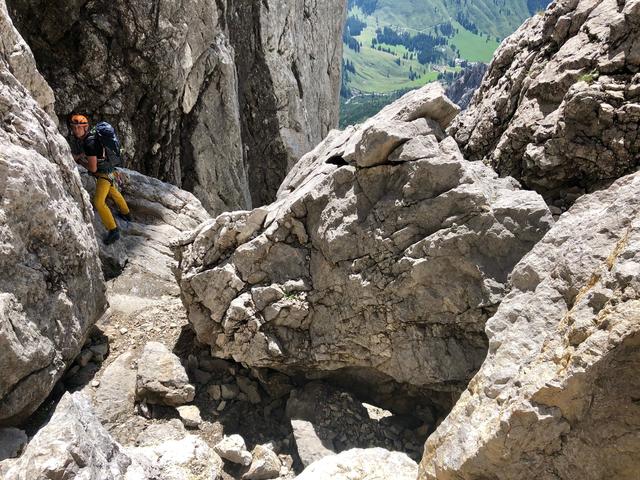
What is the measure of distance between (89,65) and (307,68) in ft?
71.9

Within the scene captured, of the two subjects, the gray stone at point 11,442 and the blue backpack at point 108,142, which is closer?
the gray stone at point 11,442

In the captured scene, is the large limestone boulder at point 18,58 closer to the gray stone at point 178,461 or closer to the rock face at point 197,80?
the rock face at point 197,80

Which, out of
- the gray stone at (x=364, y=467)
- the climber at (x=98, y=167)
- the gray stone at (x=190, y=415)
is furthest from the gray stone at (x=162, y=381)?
the climber at (x=98, y=167)

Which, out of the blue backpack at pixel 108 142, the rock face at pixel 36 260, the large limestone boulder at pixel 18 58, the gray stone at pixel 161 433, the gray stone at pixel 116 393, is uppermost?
the large limestone boulder at pixel 18 58

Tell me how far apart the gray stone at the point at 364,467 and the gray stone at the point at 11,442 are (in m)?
5.04

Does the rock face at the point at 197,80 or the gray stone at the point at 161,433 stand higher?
the rock face at the point at 197,80

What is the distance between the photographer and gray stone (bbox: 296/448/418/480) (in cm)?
695

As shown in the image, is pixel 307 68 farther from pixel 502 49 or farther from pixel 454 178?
pixel 454 178

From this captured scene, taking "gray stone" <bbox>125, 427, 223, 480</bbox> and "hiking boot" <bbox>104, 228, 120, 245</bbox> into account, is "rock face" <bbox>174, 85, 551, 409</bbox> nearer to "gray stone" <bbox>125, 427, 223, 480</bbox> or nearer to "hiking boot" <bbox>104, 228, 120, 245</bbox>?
"gray stone" <bbox>125, 427, 223, 480</bbox>

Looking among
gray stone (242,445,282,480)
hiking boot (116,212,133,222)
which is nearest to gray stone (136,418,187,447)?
gray stone (242,445,282,480)

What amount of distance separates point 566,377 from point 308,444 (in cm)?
574

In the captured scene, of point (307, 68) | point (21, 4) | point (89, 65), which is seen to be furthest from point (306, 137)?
point (21, 4)

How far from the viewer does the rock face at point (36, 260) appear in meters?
8.46

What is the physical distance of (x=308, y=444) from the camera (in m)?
9.11
